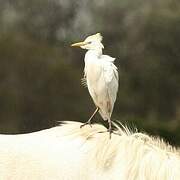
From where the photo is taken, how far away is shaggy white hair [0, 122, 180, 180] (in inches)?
67.5

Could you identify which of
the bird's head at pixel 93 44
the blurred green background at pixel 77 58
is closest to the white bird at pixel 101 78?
the bird's head at pixel 93 44

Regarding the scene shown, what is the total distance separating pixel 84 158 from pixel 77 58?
19480 mm

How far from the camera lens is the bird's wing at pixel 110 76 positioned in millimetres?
2023

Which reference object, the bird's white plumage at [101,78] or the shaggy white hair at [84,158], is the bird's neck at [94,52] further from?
the shaggy white hair at [84,158]

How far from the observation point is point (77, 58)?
21188mm

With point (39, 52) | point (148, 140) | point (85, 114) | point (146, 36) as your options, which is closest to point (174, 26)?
point (146, 36)

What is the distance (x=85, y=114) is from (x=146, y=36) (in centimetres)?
871

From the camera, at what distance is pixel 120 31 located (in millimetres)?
25750

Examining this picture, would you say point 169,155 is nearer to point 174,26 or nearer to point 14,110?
point 14,110

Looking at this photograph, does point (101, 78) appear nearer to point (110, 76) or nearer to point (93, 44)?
point (110, 76)

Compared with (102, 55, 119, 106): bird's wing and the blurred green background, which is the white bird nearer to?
(102, 55, 119, 106): bird's wing

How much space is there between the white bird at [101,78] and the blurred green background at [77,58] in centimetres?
1340

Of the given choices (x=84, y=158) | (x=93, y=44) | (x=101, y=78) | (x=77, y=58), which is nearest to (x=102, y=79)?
(x=101, y=78)

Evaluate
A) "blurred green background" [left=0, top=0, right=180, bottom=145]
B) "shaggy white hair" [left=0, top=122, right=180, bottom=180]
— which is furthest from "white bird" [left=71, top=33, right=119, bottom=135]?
"blurred green background" [left=0, top=0, right=180, bottom=145]
